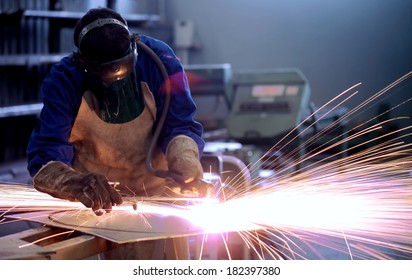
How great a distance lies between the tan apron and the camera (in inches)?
77.9

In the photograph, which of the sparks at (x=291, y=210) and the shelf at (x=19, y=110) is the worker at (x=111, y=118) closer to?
the sparks at (x=291, y=210)

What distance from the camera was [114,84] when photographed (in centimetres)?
188

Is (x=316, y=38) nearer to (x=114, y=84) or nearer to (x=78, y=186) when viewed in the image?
(x=114, y=84)

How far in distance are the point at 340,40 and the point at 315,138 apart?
194 cm

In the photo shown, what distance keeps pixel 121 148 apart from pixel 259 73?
6.86 feet

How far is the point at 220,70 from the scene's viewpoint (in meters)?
3.89

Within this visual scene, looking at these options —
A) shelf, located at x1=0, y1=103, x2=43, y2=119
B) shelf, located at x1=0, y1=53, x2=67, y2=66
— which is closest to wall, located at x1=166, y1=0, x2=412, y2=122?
shelf, located at x1=0, y1=53, x2=67, y2=66

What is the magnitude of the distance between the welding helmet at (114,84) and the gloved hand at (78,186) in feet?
0.78

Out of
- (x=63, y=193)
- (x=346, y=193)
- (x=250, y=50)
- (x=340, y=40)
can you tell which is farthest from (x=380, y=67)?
(x=63, y=193)

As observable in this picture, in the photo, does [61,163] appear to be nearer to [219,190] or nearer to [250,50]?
[219,190]

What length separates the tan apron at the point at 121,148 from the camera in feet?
6.49

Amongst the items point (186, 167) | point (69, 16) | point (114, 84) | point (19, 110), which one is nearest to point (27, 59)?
point (19, 110)

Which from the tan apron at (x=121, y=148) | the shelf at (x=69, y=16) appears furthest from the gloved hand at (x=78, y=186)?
the shelf at (x=69, y=16)

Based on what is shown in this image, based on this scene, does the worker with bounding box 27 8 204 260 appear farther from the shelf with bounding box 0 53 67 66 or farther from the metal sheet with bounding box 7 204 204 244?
the shelf with bounding box 0 53 67 66
